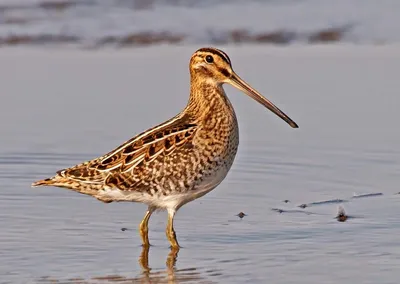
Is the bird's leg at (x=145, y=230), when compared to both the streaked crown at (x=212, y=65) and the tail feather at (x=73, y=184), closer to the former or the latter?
the tail feather at (x=73, y=184)

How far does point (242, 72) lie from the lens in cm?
1363

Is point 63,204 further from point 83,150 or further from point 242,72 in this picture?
point 242,72

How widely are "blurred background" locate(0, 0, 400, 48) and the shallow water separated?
0.58 meters

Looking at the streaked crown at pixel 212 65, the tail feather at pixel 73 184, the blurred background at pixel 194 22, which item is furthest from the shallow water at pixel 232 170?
the streaked crown at pixel 212 65

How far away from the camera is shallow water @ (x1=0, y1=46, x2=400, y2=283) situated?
8.37m

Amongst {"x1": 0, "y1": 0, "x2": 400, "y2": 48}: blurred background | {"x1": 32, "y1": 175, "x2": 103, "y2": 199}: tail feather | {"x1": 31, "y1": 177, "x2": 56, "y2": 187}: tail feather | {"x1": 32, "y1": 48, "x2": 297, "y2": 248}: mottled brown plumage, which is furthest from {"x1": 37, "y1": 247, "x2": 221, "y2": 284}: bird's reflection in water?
{"x1": 0, "y1": 0, "x2": 400, "y2": 48}: blurred background

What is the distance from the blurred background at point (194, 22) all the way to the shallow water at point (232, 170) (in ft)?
1.92

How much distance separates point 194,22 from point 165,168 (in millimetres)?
7801

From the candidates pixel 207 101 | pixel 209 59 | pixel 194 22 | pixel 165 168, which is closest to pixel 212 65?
pixel 209 59

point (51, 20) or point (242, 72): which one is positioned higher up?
point (51, 20)

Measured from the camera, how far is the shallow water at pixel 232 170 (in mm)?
8367

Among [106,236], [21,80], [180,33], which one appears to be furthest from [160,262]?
[180,33]

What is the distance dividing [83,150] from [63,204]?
1443mm

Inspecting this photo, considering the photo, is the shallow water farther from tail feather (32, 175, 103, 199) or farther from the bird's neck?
the bird's neck
